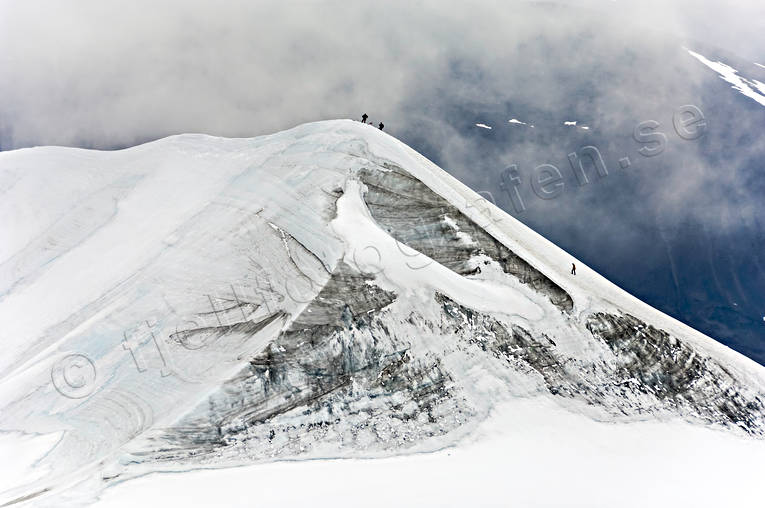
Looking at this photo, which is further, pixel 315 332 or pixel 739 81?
pixel 739 81

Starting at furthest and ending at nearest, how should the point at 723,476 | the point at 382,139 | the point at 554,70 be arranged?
the point at 554,70 < the point at 382,139 < the point at 723,476

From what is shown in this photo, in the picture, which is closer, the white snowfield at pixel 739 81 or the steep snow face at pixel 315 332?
the steep snow face at pixel 315 332

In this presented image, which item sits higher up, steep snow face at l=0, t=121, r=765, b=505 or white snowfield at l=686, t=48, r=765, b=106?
white snowfield at l=686, t=48, r=765, b=106

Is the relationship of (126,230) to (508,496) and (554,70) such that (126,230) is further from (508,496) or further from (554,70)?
(554,70)

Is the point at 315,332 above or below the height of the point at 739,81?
below

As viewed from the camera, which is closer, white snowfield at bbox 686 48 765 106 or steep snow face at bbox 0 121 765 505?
steep snow face at bbox 0 121 765 505

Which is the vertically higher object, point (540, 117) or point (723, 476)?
point (540, 117)

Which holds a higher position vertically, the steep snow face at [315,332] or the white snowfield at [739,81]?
the white snowfield at [739,81]

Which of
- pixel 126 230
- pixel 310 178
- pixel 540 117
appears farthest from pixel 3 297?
pixel 540 117
